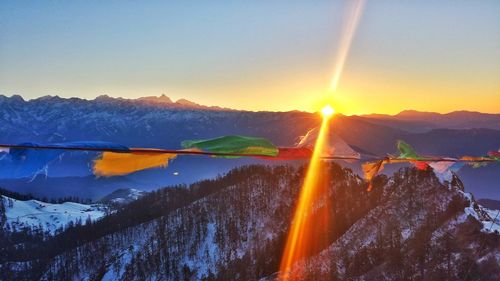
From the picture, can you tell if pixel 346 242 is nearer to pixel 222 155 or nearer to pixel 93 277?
pixel 93 277

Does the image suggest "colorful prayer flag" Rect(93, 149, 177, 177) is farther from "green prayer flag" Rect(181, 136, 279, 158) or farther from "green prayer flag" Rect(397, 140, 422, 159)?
"green prayer flag" Rect(397, 140, 422, 159)

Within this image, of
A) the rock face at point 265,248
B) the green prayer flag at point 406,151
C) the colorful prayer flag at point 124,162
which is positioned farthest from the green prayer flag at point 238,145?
the rock face at point 265,248

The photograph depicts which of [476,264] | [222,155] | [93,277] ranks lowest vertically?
[93,277]

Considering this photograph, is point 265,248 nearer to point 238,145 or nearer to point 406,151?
point 406,151

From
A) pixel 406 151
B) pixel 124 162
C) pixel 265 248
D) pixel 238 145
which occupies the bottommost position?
pixel 265 248

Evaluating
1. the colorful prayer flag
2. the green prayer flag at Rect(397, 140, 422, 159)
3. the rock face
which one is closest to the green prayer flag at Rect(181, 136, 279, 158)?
the colorful prayer flag

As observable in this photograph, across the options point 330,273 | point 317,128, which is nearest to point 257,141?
point 317,128

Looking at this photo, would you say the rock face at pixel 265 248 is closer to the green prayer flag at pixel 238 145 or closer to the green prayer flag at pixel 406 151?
the green prayer flag at pixel 406 151

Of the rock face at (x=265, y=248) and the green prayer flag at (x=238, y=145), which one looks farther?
the rock face at (x=265, y=248)

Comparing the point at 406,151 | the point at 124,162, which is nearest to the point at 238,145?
the point at 124,162
